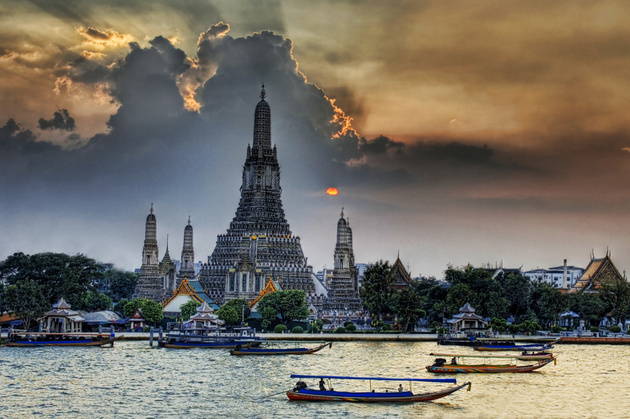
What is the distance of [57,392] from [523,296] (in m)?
76.9

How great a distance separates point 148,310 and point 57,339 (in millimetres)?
22556

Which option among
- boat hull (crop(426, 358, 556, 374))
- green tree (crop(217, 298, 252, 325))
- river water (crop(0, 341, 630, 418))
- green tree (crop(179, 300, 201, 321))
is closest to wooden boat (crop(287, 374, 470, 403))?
river water (crop(0, 341, 630, 418))

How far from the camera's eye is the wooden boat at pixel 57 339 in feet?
300

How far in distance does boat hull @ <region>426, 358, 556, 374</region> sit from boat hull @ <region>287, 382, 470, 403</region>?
11759 mm

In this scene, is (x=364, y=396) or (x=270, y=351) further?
(x=270, y=351)

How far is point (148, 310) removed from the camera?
381 feet

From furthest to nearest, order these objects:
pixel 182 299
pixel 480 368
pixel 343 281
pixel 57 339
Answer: pixel 343 281
pixel 182 299
pixel 57 339
pixel 480 368

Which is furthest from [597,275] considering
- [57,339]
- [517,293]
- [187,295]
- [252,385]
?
[252,385]

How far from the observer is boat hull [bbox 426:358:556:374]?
67.5 metres

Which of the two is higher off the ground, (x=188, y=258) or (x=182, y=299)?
(x=188, y=258)

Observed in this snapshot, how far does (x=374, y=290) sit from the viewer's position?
115125mm

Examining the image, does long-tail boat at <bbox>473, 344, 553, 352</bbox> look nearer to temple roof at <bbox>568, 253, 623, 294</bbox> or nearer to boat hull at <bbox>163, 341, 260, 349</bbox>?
boat hull at <bbox>163, 341, 260, 349</bbox>

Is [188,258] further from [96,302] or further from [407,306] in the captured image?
[407,306]

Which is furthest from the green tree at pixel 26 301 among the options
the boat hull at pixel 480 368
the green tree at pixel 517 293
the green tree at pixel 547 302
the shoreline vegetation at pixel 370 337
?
the green tree at pixel 547 302
